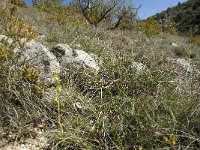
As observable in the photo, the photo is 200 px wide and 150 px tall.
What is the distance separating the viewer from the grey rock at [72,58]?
4461 mm

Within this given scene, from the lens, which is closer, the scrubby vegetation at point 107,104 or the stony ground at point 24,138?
the scrubby vegetation at point 107,104

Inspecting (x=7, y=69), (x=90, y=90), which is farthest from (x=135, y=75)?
(x=7, y=69)

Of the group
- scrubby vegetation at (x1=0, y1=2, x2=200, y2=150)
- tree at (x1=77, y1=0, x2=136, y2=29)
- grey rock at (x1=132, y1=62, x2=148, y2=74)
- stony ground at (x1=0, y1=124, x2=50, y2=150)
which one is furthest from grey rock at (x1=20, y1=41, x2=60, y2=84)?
tree at (x1=77, y1=0, x2=136, y2=29)

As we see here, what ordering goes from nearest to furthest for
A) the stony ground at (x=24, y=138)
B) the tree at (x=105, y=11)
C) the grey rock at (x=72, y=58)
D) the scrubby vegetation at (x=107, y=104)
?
1. the scrubby vegetation at (x=107, y=104)
2. the stony ground at (x=24, y=138)
3. the grey rock at (x=72, y=58)
4. the tree at (x=105, y=11)

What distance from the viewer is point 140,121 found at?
3.29 m

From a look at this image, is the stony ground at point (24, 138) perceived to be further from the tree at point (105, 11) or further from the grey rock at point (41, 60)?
the tree at point (105, 11)

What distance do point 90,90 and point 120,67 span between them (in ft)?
1.66

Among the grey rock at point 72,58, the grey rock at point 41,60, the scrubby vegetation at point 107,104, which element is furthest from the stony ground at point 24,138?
the grey rock at point 72,58

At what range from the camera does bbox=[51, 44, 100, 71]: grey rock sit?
4.46 m

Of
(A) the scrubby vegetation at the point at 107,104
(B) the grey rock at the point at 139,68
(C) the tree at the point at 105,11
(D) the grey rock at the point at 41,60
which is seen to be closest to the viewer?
(A) the scrubby vegetation at the point at 107,104

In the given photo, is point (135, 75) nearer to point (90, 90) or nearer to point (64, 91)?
point (90, 90)

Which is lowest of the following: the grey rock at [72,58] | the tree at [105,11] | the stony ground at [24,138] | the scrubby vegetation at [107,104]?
the stony ground at [24,138]

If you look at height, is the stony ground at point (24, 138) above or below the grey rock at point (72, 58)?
below

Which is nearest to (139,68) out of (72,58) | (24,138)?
(72,58)
